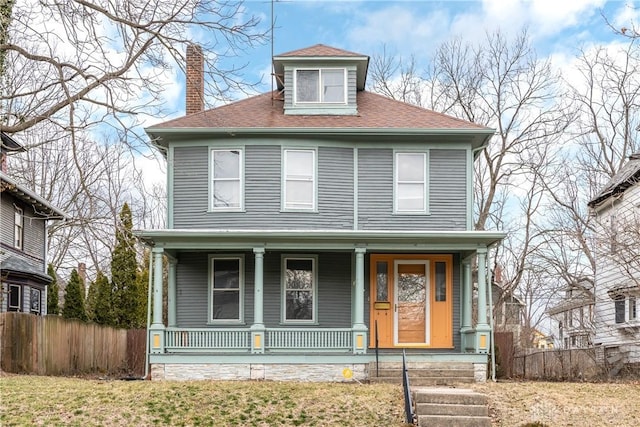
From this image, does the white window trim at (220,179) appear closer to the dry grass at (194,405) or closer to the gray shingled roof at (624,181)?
the dry grass at (194,405)

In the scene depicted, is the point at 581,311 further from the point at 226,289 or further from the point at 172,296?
the point at 172,296

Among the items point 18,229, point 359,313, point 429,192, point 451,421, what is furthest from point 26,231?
point 451,421

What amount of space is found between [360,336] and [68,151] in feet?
73.1

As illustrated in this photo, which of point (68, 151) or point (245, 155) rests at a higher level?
point (68, 151)

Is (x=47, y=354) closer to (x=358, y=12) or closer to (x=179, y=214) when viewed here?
(x=179, y=214)

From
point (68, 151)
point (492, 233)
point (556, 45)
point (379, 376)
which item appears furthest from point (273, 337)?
point (68, 151)

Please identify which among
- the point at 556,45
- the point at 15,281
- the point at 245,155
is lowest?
the point at 15,281

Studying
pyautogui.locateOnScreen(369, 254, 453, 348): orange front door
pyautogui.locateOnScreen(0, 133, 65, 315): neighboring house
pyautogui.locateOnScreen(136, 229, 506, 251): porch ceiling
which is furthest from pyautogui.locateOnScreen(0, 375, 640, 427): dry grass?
pyautogui.locateOnScreen(0, 133, 65, 315): neighboring house

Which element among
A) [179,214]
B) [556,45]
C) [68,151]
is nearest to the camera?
[179,214]

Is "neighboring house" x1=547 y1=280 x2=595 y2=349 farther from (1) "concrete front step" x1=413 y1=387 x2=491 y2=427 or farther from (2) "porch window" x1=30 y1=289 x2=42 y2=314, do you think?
(2) "porch window" x1=30 y1=289 x2=42 y2=314

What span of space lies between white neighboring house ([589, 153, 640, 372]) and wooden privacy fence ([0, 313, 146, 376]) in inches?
554

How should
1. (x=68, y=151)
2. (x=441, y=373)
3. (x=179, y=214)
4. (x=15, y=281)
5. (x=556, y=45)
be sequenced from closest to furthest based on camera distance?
1. (x=441, y=373)
2. (x=179, y=214)
3. (x=15, y=281)
4. (x=556, y=45)
5. (x=68, y=151)

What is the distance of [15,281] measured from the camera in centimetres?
2384

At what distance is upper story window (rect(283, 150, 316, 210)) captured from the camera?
57.7ft
